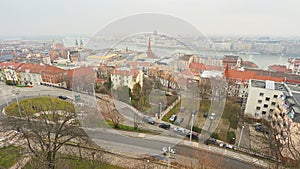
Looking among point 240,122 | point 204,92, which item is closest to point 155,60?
point 204,92

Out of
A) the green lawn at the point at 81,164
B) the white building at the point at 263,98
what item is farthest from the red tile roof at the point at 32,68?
the white building at the point at 263,98

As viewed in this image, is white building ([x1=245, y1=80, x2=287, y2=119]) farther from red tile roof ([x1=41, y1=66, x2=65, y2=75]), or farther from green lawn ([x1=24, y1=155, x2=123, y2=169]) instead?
red tile roof ([x1=41, y1=66, x2=65, y2=75])

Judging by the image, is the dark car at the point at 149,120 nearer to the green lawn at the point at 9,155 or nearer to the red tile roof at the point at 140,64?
the red tile roof at the point at 140,64

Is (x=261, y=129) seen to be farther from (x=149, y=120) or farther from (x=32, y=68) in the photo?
(x=32, y=68)

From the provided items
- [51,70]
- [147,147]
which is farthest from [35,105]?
[147,147]

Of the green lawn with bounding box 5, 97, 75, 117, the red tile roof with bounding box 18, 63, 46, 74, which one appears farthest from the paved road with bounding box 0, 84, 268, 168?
the red tile roof with bounding box 18, 63, 46, 74
